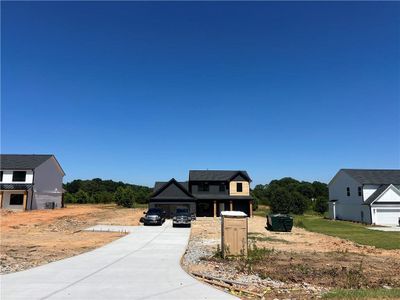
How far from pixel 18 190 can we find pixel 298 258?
4301 centimetres

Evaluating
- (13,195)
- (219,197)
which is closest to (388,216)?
(219,197)

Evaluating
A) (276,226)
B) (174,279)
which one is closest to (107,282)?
(174,279)

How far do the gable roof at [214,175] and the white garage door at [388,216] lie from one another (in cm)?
1637

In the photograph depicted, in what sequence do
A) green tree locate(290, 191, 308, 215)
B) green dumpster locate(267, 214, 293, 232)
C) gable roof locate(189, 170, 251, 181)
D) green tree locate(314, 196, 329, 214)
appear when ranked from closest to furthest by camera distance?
green dumpster locate(267, 214, 293, 232) → gable roof locate(189, 170, 251, 181) → green tree locate(290, 191, 308, 215) → green tree locate(314, 196, 329, 214)

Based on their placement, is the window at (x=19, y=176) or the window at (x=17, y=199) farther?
the window at (x=19, y=176)

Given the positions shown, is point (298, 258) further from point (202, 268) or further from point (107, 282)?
point (107, 282)

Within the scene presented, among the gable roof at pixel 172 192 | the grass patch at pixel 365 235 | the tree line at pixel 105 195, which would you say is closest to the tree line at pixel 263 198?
the tree line at pixel 105 195

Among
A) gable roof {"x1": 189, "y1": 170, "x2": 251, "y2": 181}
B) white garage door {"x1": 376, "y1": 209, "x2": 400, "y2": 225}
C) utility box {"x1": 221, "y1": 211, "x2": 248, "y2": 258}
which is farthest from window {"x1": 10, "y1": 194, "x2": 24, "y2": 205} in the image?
white garage door {"x1": 376, "y1": 209, "x2": 400, "y2": 225}

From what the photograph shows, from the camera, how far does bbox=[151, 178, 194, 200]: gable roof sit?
47688 mm

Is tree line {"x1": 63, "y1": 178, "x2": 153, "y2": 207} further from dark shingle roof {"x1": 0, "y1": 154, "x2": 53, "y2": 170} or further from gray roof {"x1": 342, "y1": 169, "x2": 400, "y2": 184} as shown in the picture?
gray roof {"x1": 342, "y1": 169, "x2": 400, "y2": 184}

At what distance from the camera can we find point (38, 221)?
36375mm

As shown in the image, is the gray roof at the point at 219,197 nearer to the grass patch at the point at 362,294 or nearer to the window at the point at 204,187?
the window at the point at 204,187

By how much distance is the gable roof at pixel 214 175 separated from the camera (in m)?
→ 51.2

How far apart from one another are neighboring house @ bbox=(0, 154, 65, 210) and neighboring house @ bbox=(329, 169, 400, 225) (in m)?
41.8
